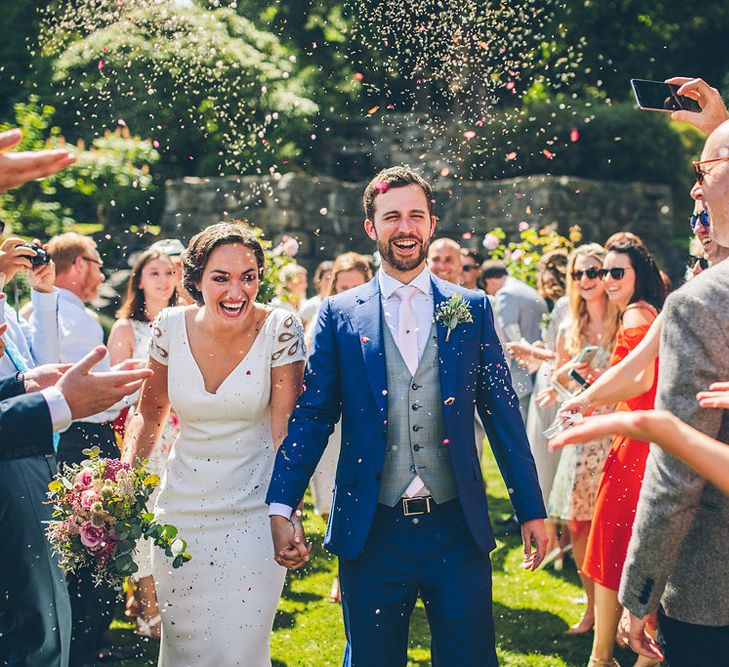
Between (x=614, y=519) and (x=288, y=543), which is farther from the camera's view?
(x=614, y=519)

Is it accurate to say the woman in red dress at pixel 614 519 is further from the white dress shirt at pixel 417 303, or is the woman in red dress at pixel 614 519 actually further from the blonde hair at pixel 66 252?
the blonde hair at pixel 66 252

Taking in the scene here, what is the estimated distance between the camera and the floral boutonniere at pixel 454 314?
3.44m

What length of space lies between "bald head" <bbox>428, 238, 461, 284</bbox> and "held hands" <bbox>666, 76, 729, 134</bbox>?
3301 millimetres

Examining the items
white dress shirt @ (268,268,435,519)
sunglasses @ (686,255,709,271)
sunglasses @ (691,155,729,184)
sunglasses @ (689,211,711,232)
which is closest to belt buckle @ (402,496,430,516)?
white dress shirt @ (268,268,435,519)

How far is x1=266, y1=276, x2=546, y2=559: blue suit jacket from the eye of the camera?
335 centimetres

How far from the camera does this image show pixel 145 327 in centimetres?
577

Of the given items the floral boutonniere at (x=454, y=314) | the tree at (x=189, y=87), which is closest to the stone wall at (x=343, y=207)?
the tree at (x=189, y=87)

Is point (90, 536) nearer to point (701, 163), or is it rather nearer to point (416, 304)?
point (416, 304)

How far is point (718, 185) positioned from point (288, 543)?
1.91 meters

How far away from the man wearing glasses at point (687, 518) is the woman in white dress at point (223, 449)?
175 cm

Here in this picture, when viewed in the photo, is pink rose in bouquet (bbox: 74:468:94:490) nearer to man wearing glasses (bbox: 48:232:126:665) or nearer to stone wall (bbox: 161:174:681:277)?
man wearing glasses (bbox: 48:232:126:665)

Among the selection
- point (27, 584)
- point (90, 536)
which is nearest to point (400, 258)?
point (90, 536)

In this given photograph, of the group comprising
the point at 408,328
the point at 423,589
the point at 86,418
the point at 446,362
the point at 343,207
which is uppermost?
the point at 343,207

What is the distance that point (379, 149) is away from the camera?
55.1 feet
